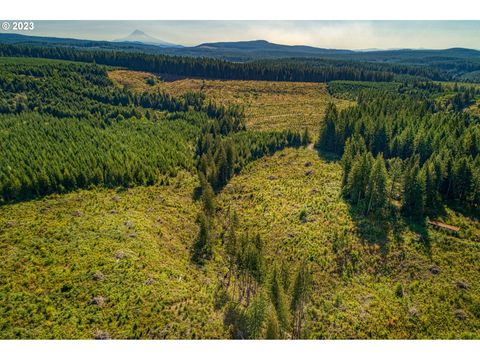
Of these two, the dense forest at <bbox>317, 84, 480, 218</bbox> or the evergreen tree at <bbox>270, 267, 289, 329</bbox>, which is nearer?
the evergreen tree at <bbox>270, 267, 289, 329</bbox>

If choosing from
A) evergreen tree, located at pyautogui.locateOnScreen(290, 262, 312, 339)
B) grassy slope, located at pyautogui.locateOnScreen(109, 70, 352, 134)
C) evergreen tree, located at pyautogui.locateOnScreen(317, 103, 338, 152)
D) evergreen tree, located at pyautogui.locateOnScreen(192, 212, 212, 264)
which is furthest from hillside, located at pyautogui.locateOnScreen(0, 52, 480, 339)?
grassy slope, located at pyautogui.locateOnScreen(109, 70, 352, 134)

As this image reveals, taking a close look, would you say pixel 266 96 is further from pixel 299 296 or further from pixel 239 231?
pixel 299 296

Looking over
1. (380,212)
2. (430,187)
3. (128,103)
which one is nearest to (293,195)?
(380,212)

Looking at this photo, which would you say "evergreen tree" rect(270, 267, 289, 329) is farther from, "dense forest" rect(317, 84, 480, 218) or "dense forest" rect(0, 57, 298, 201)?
"dense forest" rect(0, 57, 298, 201)

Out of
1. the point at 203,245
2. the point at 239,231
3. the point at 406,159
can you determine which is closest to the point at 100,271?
the point at 203,245

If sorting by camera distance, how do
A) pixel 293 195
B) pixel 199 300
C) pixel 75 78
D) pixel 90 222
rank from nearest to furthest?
pixel 199 300, pixel 90 222, pixel 293 195, pixel 75 78

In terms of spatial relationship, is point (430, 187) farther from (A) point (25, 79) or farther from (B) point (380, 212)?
(A) point (25, 79)
